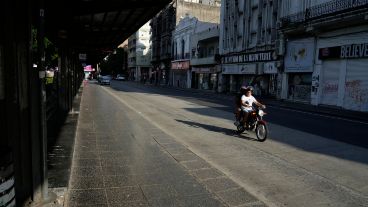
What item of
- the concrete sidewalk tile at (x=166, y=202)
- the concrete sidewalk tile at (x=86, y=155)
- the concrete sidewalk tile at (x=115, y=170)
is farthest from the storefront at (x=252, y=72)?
the concrete sidewalk tile at (x=166, y=202)

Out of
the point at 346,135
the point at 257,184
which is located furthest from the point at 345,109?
the point at 257,184

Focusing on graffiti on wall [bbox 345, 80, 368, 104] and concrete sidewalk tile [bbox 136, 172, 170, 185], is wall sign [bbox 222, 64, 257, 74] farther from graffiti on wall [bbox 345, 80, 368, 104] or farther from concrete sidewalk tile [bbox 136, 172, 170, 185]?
concrete sidewalk tile [bbox 136, 172, 170, 185]

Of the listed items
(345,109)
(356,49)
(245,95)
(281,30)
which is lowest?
(345,109)

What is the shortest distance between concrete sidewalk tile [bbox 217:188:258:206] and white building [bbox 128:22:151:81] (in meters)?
88.8

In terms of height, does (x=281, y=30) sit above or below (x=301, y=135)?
above

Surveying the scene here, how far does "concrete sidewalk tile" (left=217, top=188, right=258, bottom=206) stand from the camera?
5.05 meters

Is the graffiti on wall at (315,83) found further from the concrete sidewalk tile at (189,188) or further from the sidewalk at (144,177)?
the concrete sidewalk tile at (189,188)

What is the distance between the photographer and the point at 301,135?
11.2 meters

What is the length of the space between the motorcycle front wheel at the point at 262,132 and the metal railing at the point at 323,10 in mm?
14757

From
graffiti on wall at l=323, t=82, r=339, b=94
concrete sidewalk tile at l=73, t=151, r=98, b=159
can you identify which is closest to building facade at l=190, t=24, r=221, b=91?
graffiti on wall at l=323, t=82, r=339, b=94

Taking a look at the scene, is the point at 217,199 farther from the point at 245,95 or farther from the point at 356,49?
the point at 356,49

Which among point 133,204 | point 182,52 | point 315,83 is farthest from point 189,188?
point 182,52

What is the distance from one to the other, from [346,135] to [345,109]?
41.0ft

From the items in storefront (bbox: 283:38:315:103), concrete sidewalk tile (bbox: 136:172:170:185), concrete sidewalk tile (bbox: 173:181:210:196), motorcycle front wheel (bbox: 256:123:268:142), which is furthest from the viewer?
storefront (bbox: 283:38:315:103)
